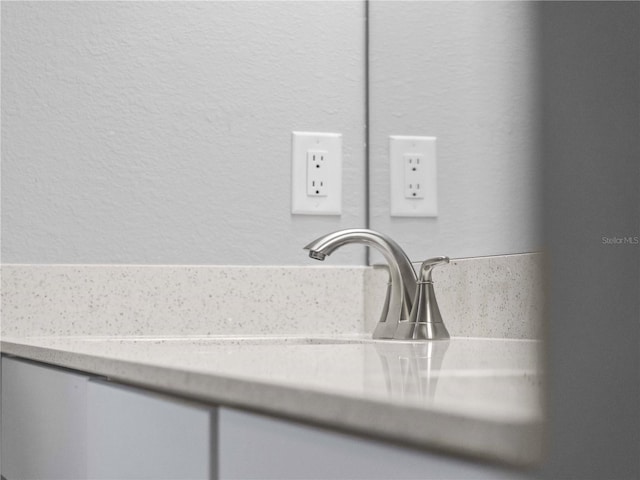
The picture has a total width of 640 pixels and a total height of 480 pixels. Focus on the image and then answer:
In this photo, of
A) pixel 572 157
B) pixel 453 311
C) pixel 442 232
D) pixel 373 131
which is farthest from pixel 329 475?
pixel 373 131

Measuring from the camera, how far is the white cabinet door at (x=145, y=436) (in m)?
0.53

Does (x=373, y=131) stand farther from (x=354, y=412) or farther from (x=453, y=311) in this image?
(x=354, y=412)

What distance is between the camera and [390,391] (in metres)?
0.36

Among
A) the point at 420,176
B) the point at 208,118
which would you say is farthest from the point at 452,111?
the point at 208,118

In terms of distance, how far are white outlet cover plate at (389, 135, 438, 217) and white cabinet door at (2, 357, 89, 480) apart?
65 centimetres

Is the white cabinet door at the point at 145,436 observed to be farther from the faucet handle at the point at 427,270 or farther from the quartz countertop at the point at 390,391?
the faucet handle at the point at 427,270

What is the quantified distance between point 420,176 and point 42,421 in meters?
0.71

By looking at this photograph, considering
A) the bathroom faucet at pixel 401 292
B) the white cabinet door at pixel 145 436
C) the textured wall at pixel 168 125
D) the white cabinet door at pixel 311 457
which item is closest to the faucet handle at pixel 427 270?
the bathroom faucet at pixel 401 292

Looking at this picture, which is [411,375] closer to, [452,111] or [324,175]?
[452,111]

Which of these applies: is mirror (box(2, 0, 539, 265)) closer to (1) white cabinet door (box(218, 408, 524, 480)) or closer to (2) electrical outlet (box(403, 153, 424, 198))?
(2) electrical outlet (box(403, 153, 424, 198))

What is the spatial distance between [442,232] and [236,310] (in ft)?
1.25

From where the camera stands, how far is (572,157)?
15 cm

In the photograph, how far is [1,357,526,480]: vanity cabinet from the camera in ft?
1.19

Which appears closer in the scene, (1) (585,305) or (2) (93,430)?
(1) (585,305)
